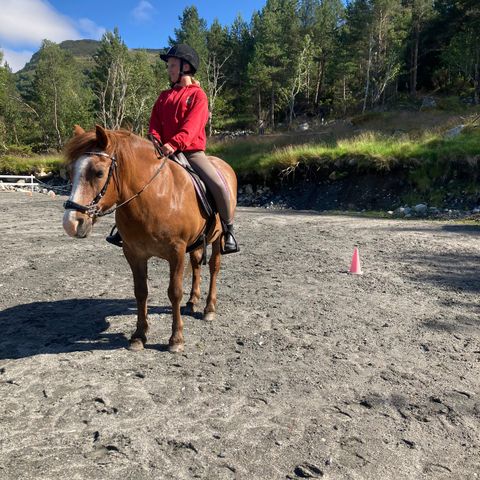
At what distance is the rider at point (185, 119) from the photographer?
441 centimetres

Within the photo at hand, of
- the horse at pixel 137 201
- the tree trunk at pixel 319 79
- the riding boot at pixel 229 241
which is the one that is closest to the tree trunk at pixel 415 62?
the tree trunk at pixel 319 79

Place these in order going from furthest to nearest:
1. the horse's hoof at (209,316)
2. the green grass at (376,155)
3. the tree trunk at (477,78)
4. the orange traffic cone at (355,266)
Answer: the tree trunk at (477,78) → the green grass at (376,155) → the orange traffic cone at (355,266) → the horse's hoof at (209,316)

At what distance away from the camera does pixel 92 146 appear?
140 inches

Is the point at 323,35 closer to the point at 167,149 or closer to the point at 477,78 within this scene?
the point at 477,78

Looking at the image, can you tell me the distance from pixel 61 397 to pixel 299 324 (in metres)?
2.71

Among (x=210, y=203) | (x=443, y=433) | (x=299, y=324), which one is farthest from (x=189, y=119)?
(x=443, y=433)

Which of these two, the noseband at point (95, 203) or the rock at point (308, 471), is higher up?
the noseband at point (95, 203)

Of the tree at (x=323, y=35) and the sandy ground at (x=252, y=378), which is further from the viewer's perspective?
the tree at (x=323, y=35)

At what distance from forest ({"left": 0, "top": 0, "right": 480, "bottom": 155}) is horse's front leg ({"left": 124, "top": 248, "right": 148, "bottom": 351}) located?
37998 millimetres

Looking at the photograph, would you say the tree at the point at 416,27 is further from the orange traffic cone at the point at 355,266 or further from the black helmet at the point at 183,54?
the black helmet at the point at 183,54

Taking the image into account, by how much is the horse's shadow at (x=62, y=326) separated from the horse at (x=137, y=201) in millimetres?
482

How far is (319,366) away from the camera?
397cm

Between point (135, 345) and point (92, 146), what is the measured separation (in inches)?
81.6

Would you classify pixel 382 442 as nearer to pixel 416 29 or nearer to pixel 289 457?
pixel 289 457
